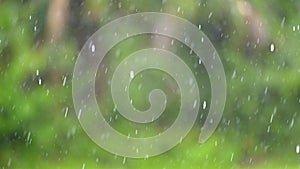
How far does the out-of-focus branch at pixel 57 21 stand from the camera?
10.8 feet

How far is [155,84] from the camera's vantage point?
3502mm

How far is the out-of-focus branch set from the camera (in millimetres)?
3307

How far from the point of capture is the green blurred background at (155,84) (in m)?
3.34

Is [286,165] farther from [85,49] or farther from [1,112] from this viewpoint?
[1,112]

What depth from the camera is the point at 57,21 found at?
3340 mm

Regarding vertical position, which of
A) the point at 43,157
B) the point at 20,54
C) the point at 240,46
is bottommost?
the point at 43,157

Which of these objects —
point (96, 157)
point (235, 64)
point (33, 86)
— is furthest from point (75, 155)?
point (235, 64)

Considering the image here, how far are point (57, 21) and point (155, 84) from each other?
459mm

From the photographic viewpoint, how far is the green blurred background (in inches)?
131

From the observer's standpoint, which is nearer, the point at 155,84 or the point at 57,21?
the point at 57,21

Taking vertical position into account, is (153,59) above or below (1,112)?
above

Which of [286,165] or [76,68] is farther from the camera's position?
[286,165]

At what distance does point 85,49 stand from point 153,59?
260 mm

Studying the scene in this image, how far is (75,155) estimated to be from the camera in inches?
138
